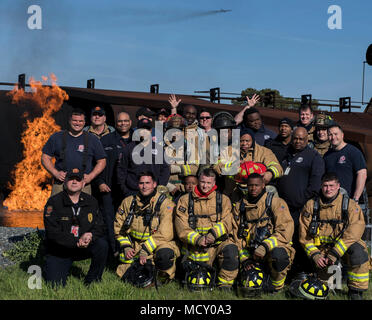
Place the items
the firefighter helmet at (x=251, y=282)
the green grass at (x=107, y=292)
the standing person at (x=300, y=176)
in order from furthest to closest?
the standing person at (x=300, y=176), the firefighter helmet at (x=251, y=282), the green grass at (x=107, y=292)

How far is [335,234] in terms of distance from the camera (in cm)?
576

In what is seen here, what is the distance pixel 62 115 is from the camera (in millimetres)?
13844

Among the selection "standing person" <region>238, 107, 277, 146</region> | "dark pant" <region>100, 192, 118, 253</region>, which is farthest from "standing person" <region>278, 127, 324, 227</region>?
"dark pant" <region>100, 192, 118, 253</region>

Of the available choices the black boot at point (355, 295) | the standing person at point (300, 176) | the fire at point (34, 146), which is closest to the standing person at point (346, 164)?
the standing person at point (300, 176)

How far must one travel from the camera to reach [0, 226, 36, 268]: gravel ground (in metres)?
7.69

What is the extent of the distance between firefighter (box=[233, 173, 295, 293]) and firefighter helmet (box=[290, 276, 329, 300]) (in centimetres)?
32

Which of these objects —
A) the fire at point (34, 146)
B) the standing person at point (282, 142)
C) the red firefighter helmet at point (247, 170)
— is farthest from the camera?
the fire at point (34, 146)

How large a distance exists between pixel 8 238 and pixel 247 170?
523 centimetres

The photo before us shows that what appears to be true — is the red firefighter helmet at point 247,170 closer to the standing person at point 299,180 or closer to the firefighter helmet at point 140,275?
the standing person at point 299,180

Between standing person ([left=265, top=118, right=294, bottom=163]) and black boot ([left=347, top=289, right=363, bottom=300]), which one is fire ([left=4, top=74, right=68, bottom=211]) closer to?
standing person ([left=265, top=118, right=294, bottom=163])

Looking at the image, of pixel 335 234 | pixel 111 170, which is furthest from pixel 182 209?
pixel 335 234

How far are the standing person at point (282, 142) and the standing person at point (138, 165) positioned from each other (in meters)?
1.61

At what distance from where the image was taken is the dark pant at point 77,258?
5.89m
